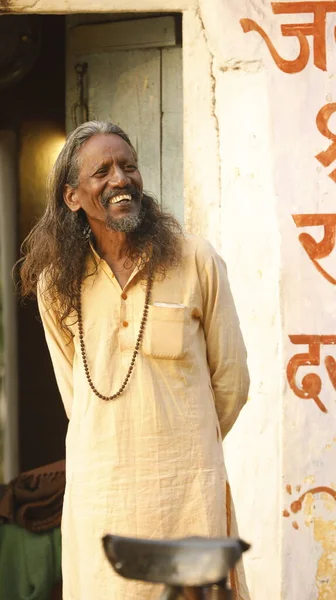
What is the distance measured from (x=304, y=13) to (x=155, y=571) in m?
3.08

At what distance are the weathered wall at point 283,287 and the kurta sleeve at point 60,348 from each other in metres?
1.23

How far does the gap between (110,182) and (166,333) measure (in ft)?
1.63

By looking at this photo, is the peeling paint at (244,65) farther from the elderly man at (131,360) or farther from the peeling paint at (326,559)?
the peeling paint at (326,559)

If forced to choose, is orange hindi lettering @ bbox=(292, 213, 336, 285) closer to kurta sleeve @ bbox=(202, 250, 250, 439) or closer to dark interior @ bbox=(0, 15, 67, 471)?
kurta sleeve @ bbox=(202, 250, 250, 439)

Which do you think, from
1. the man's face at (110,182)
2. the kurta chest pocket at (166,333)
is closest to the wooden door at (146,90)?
the man's face at (110,182)

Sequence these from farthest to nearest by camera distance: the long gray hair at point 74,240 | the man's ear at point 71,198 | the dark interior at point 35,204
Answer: the dark interior at point 35,204
the man's ear at point 71,198
the long gray hair at point 74,240

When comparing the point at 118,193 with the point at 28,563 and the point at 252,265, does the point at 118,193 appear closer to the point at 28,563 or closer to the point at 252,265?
the point at 252,265

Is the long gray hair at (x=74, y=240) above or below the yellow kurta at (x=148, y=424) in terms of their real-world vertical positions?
above

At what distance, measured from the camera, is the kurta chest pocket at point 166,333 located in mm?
3629

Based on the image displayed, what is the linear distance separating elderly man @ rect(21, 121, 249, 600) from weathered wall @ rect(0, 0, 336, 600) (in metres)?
1.07

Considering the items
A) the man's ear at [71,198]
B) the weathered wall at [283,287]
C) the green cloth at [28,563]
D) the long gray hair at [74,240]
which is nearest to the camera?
the long gray hair at [74,240]

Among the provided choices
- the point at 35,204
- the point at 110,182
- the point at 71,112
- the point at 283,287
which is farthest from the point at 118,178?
the point at 35,204

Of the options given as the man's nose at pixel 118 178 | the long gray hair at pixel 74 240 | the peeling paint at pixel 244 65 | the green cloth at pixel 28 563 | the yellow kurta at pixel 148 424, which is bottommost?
the green cloth at pixel 28 563

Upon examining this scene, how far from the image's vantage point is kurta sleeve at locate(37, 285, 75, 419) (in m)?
3.89
